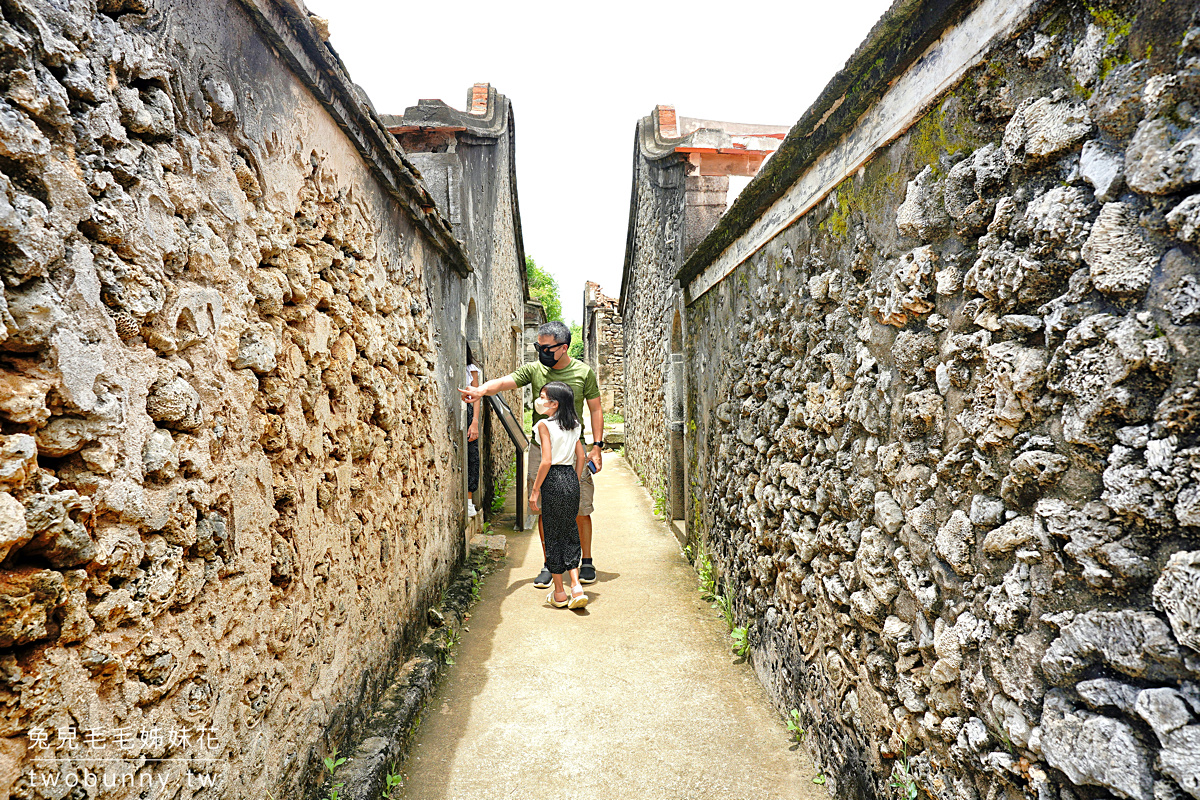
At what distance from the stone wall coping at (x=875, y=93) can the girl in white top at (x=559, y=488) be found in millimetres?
1609

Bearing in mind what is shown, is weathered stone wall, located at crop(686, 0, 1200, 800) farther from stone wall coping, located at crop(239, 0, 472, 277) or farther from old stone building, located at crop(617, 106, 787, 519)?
old stone building, located at crop(617, 106, 787, 519)

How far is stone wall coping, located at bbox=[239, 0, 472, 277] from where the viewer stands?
68.7 inches

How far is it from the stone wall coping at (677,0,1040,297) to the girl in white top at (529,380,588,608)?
161 centimetres

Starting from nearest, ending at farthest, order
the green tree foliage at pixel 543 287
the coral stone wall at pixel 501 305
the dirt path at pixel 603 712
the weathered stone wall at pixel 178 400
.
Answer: the weathered stone wall at pixel 178 400
the dirt path at pixel 603 712
the coral stone wall at pixel 501 305
the green tree foliage at pixel 543 287

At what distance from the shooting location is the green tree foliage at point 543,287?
2389 centimetres

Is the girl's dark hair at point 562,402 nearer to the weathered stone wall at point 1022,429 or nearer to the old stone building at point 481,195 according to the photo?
the old stone building at point 481,195

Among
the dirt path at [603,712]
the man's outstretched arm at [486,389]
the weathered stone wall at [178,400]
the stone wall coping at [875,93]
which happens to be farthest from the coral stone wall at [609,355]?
the weathered stone wall at [178,400]

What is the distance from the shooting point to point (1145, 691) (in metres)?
1.01

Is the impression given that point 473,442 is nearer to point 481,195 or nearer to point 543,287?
point 481,195

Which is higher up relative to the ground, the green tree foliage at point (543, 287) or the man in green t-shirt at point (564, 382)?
the green tree foliage at point (543, 287)

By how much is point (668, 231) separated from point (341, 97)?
173 inches

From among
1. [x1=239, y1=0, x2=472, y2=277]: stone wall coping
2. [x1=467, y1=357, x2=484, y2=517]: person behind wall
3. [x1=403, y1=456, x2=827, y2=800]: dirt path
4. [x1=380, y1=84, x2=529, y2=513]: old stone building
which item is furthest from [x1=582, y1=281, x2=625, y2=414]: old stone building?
[x1=239, y1=0, x2=472, y2=277]: stone wall coping

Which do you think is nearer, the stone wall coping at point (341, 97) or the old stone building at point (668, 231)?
the stone wall coping at point (341, 97)

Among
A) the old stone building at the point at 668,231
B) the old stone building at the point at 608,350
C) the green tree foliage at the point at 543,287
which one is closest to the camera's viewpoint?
the old stone building at the point at 668,231
